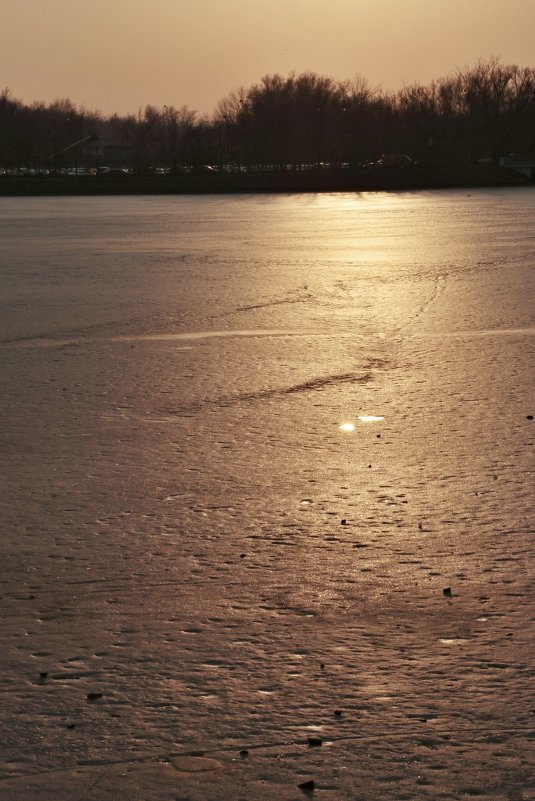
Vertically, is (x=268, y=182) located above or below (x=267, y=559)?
above

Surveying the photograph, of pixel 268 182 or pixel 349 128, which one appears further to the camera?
pixel 349 128

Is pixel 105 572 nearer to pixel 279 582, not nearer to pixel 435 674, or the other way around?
pixel 279 582

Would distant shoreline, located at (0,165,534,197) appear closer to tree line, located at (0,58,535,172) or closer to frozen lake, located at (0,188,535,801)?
tree line, located at (0,58,535,172)

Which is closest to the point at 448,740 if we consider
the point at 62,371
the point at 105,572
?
the point at 105,572

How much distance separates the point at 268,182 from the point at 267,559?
7188cm

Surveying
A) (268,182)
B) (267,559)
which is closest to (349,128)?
(268,182)

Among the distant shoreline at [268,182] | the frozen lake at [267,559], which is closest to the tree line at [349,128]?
the distant shoreline at [268,182]

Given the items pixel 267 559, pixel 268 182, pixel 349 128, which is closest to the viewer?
pixel 267 559

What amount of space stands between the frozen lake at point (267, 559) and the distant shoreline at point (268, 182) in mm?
60345

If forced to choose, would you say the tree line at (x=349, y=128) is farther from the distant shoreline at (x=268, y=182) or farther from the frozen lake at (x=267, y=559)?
the frozen lake at (x=267, y=559)

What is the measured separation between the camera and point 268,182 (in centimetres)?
7512

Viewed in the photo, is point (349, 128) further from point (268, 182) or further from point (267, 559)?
point (267, 559)

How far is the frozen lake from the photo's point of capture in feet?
10.7

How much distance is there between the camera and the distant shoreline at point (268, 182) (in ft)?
233
